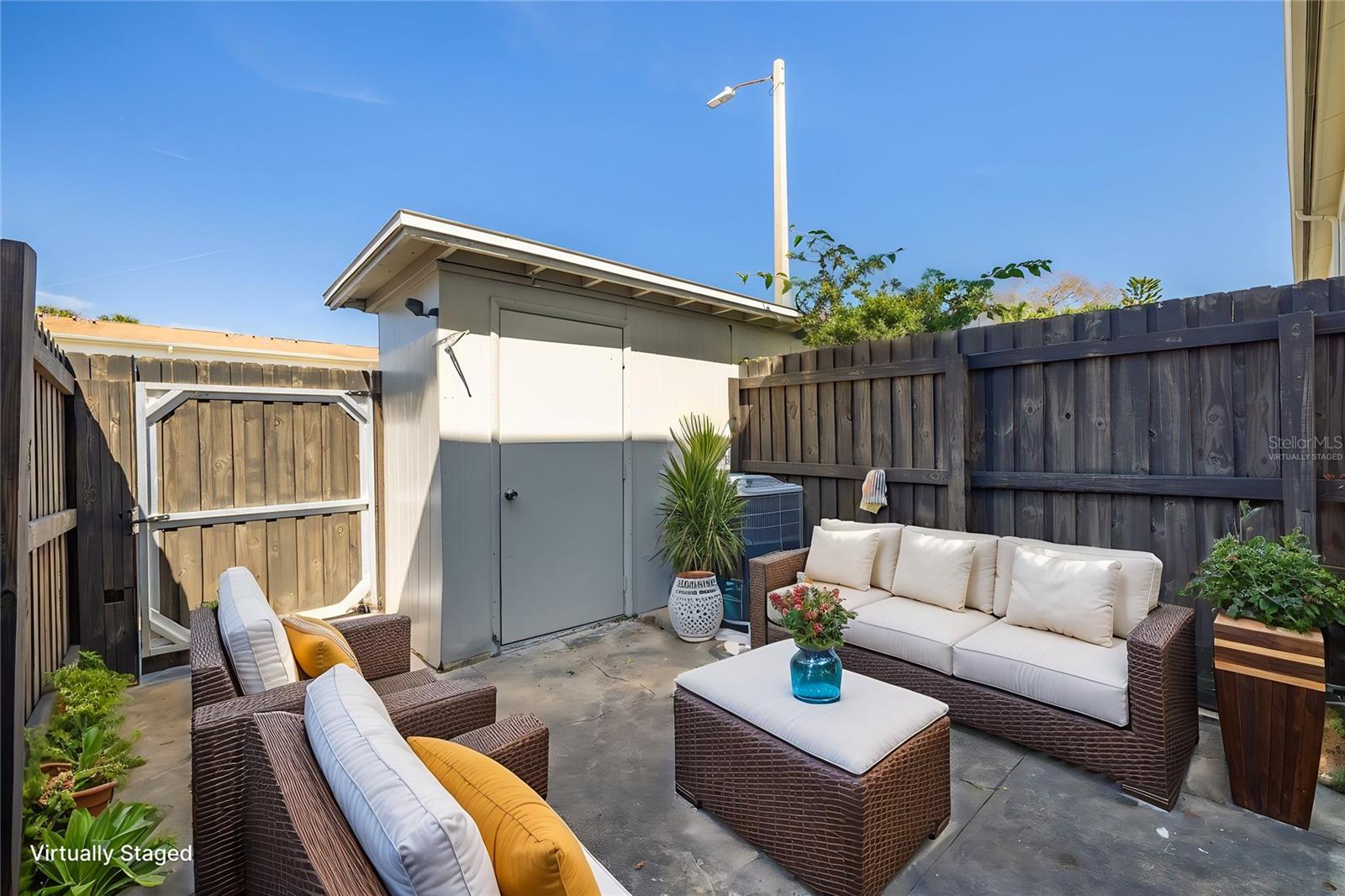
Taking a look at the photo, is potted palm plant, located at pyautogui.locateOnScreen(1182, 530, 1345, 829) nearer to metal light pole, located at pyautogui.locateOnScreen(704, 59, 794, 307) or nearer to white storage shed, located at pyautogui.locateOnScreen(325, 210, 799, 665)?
white storage shed, located at pyautogui.locateOnScreen(325, 210, 799, 665)

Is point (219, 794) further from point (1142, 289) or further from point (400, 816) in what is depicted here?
point (1142, 289)

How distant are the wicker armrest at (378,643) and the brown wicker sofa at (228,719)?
0.19 meters

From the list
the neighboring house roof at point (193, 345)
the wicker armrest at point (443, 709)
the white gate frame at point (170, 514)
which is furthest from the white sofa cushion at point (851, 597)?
the neighboring house roof at point (193, 345)

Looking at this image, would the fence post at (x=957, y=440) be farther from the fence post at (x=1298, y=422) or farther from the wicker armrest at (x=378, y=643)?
the wicker armrest at (x=378, y=643)

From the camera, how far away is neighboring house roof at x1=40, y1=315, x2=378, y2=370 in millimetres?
8516

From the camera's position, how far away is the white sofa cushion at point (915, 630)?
2.93 meters

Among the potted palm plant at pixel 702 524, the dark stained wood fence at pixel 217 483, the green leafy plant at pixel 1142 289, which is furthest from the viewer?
the green leafy plant at pixel 1142 289

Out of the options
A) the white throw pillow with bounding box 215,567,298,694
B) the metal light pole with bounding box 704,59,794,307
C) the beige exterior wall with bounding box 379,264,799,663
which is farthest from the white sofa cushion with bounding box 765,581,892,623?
the metal light pole with bounding box 704,59,794,307

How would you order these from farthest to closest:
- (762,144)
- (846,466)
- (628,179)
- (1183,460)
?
(628,179)
(762,144)
(846,466)
(1183,460)

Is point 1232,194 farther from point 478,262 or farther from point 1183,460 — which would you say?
point 478,262

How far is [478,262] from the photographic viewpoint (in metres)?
3.93

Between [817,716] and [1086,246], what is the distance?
432 inches

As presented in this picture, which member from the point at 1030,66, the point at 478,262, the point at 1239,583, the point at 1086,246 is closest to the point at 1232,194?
the point at 1086,246

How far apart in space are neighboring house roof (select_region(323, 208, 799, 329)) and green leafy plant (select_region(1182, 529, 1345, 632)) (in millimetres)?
3723
